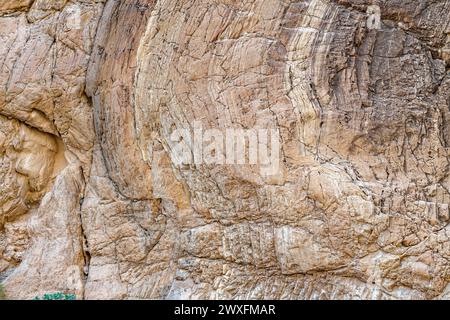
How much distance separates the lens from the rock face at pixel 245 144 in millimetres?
4402

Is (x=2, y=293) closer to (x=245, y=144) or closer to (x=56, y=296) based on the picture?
(x=56, y=296)

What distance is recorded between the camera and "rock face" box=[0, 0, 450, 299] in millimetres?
4402

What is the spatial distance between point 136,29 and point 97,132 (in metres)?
0.96

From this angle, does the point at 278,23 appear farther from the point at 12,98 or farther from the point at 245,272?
the point at 12,98

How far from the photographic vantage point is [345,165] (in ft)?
14.5

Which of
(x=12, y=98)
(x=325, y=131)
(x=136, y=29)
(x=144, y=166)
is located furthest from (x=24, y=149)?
(x=325, y=131)

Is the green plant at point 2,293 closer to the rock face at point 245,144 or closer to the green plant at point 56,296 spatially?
the rock face at point 245,144

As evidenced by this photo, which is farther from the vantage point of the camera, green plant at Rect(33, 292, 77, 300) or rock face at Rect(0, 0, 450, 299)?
green plant at Rect(33, 292, 77, 300)

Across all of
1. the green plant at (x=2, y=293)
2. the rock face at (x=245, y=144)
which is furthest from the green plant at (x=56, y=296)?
the green plant at (x=2, y=293)

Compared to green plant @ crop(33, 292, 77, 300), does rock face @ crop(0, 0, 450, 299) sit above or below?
above

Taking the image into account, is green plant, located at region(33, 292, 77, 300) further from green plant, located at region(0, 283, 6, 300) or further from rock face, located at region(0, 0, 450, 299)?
green plant, located at region(0, 283, 6, 300)

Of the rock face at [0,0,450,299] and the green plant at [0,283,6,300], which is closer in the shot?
the rock face at [0,0,450,299]

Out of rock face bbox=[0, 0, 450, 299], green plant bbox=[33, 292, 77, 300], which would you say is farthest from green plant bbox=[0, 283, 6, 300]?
green plant bbox=[33, 292, 77, 300]

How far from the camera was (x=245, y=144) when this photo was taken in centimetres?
455
